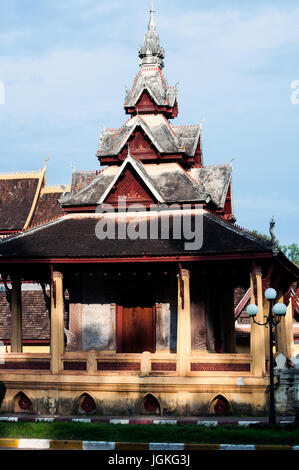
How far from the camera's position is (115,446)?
17516 millimetres

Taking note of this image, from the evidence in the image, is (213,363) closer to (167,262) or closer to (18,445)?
(167,262)

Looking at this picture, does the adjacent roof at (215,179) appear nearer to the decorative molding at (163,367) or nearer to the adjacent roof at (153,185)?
the adjacent roof at (153,185)

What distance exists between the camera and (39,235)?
27703mm

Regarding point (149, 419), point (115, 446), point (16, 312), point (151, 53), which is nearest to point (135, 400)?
point (149, 419)

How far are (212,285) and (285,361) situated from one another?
471 centimetres

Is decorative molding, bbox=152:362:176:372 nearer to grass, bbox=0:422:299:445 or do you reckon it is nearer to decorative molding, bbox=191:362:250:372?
decorative molding, bbox=191:362:250:372

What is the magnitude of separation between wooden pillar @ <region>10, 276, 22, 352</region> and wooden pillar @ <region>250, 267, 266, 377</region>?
8.46 metres
